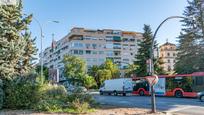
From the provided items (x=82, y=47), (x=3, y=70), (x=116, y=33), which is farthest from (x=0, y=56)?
(x=116, y=33)

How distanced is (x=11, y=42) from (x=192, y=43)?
127 ft

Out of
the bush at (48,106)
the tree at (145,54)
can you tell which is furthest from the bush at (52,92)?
the tree at (145,54)

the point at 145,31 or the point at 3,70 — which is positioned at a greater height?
the point at 145,31

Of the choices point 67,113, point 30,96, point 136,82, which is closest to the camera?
point 67,113

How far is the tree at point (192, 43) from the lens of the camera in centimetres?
5038

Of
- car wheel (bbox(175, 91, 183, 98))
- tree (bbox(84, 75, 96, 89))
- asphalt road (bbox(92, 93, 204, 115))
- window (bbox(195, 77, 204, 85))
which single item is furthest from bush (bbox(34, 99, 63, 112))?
tree (bbox(84, 75, 96, 89))

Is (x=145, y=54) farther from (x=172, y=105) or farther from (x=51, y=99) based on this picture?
(x=51, y=99)

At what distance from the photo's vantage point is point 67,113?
1711 cm

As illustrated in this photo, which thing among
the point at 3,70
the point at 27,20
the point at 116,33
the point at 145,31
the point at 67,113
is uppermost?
the point at 116,33

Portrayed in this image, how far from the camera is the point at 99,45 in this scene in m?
108

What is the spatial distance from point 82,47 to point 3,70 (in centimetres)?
8429

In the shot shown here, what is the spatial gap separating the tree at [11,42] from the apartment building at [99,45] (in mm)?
74848

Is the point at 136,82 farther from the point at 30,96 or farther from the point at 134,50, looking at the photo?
the point at 134,50

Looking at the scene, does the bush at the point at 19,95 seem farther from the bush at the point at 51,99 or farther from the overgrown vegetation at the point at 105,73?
the overgrown vegetation at the point at 105,73
